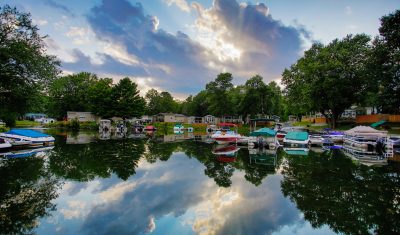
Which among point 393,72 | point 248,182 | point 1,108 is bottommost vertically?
point 248,182

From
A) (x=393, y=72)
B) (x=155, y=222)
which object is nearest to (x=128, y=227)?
(x=155, y=222)

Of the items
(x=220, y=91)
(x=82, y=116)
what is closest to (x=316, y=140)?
(x=220, y=91)

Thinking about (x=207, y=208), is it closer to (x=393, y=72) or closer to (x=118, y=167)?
(x=118, y=167)

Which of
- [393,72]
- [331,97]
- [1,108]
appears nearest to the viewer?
[1,108]

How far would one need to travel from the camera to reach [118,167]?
1739 centimetres

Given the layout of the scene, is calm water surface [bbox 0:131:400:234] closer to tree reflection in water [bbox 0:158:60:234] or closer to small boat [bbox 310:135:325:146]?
tree reflection in water [bbox 0:158:60:234]

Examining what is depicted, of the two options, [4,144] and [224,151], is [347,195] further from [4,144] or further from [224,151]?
[4,144]

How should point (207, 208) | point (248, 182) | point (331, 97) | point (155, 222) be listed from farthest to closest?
point (331, 97)
point (248, 182)
point (207, 208)
point (155, 222)

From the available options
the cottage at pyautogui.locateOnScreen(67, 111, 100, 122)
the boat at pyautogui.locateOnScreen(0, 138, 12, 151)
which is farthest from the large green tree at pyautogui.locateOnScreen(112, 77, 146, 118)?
the boat at pyautogui.locateOnScreen(0, 138, 12, 151)

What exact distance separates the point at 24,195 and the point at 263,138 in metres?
24.3

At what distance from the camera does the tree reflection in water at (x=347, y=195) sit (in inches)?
326

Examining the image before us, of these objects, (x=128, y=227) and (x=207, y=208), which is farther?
(x=207, y=208)

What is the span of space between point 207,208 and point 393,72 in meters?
36.4

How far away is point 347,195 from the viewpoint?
36.4 ft
